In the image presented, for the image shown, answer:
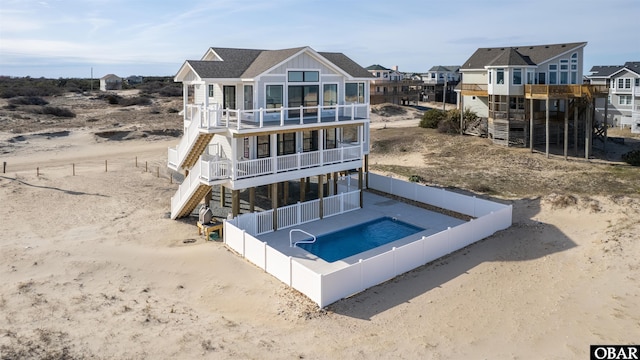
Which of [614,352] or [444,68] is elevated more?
[444,68]

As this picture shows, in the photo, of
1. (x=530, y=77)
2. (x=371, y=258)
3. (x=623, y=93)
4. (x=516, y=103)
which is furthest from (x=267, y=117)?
(x=623, y=93)

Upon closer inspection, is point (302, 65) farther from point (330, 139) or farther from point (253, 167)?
point (253, 167)

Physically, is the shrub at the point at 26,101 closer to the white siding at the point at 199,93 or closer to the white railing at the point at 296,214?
the white siding at the point at 199,93

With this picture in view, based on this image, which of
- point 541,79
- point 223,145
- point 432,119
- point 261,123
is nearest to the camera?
point 261,123

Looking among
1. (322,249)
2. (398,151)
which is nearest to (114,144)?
(398,151)

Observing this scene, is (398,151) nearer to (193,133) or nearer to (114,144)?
(193,133)

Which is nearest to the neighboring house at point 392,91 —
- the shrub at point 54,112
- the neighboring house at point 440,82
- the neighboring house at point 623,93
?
the neighboring house at point 440,82

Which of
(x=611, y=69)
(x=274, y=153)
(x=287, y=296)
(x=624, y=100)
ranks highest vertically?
(x=611, y=69)
